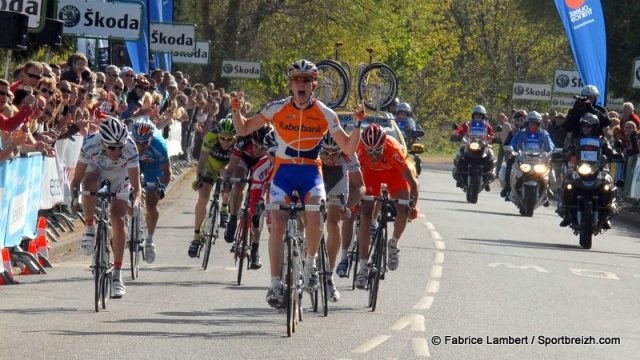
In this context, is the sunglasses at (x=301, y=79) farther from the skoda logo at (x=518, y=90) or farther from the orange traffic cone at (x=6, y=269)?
the skoda logo at (x=518, y=90)

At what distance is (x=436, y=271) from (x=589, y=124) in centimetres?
632

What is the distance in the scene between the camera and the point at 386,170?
52.5 feet

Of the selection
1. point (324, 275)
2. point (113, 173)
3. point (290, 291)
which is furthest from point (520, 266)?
point (290, 291)

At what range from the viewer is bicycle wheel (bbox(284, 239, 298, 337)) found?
477 inches

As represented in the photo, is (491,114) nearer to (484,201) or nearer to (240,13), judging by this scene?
(240,13)

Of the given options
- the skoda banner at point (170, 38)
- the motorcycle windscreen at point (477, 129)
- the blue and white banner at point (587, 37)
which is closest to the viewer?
the blue and white banner at point (587, 37)

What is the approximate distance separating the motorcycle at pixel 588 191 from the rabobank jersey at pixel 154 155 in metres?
8.14

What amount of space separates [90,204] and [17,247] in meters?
2.17

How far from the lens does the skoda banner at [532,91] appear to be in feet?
162

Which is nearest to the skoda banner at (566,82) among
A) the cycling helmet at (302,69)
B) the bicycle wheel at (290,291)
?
the cycling helmet at (302,69)

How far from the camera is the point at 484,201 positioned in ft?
123

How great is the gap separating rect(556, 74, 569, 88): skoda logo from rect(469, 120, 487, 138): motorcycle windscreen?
10708mm

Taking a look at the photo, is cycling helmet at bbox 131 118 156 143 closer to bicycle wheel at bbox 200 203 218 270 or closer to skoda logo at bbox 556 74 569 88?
bicycle wheel at bbox 200 203 218 270

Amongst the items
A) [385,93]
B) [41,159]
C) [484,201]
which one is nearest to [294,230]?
[41,159]
